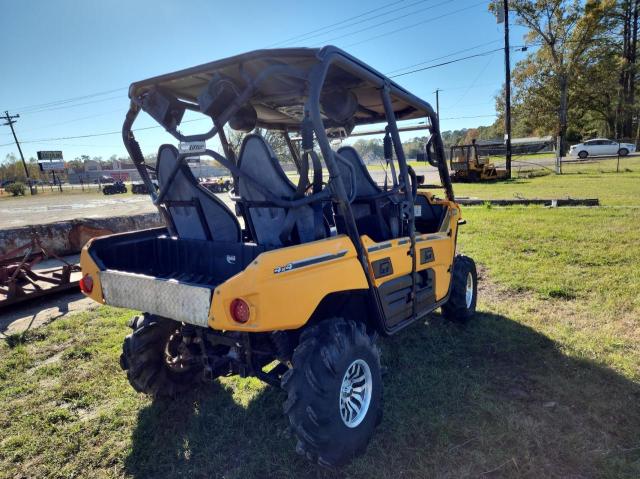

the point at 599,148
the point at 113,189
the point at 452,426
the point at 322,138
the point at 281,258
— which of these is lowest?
the point at 452,426

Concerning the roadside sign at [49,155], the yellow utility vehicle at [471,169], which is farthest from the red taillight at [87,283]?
the roadside sign at [49,155]

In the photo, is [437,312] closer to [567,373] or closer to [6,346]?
[567,373]

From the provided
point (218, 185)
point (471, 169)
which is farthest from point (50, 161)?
point (471, 169)

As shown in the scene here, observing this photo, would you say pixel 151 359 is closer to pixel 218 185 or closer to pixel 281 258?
pixel 281 258

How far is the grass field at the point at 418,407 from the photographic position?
2584mm

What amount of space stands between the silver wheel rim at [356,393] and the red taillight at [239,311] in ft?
2.49

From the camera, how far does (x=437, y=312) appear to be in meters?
4.85

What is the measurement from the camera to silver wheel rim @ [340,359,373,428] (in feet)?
8.54

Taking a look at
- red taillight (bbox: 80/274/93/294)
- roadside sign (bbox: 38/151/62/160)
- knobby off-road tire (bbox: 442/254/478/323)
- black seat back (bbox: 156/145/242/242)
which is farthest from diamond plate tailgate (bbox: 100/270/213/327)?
roadside sign (bbox: 38/151/62/160)

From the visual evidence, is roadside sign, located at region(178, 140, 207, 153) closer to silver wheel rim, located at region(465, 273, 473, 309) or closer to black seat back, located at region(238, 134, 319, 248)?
black seat back, located at region(238, 134, 319, 248)

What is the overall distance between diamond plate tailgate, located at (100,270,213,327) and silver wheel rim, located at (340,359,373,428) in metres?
0.97

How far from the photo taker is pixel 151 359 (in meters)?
3.24

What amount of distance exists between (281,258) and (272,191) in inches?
27.8

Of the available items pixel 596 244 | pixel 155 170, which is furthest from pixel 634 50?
pixel 155 170
